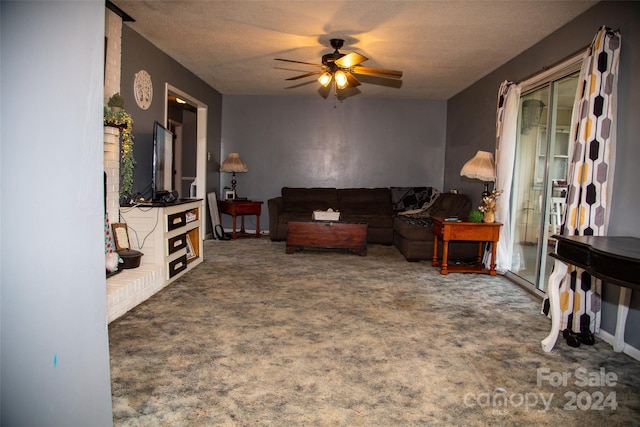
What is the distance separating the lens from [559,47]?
11.6ft

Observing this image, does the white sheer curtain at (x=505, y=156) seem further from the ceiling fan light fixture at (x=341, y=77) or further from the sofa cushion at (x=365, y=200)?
the sofa cushion at (x=365, y=200)

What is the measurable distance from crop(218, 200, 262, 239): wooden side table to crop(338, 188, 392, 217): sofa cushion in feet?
4.43

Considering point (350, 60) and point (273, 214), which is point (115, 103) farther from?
point (273, 214)

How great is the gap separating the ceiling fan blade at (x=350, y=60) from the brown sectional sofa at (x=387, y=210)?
220 centimetres

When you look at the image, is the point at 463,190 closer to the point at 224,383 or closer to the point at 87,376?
the point at 224,383

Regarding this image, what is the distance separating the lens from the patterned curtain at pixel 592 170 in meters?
2.71

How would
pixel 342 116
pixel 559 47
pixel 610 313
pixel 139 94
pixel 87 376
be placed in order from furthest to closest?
pixel 342 116
pixel 139 94
pixel 559 47
pixel 610 313
pixel 87 376

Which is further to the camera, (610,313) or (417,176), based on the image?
(417,176)

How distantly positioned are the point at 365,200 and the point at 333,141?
3.86 feet

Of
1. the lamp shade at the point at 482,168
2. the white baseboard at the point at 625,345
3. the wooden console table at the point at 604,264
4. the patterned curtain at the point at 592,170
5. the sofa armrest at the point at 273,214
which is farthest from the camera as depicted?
the sofa armrest at the point at 273,214

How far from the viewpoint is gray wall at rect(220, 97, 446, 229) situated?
23.2ft

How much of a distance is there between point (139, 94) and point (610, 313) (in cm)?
428

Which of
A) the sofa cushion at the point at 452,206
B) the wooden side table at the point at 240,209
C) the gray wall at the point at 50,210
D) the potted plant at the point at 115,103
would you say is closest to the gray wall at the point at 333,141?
the wooden side table at the point at 240,209

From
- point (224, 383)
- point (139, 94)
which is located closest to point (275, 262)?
point (139, 94)
